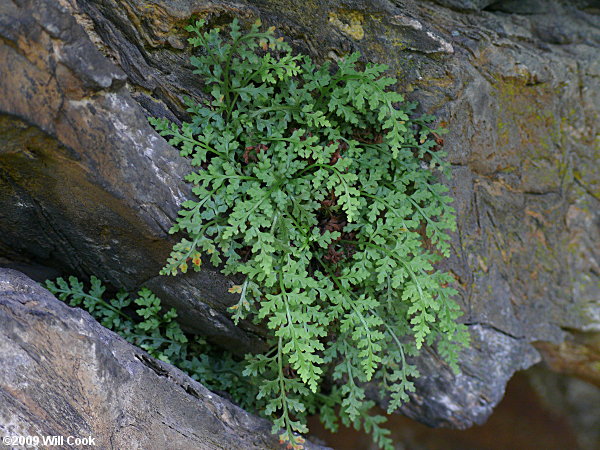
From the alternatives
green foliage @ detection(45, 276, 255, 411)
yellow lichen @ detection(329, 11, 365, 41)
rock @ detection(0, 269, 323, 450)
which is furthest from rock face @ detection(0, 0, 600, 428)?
rock @ detection(0, 269, 323, 450)

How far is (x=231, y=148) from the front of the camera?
3475 mm

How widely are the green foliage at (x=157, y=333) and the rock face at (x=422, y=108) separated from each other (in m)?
0.14

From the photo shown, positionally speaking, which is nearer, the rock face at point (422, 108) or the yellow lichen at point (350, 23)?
the rock face at point (422, 108)

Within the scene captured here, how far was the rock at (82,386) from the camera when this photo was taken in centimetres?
294

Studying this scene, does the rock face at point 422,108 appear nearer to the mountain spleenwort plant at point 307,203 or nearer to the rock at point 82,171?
the rock at point 82,171

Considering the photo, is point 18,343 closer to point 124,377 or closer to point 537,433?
point 124,377

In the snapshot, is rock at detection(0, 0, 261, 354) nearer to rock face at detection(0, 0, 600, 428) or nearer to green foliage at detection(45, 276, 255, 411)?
rock face at detection(0, 0, 600, 428)

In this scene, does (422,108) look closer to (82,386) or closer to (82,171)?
(82,171)

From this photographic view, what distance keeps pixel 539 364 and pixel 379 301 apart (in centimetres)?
237

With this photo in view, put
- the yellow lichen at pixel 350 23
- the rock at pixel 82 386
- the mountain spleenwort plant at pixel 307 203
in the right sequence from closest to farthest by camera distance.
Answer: the rock at pixel 82 386 → the mountain spleenwort plant at pixel 307 203 → the yellow lichen at pixel 350 23

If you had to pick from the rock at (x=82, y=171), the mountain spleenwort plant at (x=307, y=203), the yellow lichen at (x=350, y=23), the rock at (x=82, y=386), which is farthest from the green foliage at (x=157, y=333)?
the yellow lichen at (x=350, y=23)

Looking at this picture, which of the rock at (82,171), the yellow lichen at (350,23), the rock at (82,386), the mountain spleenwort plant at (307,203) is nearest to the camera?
the rock at (82,171)

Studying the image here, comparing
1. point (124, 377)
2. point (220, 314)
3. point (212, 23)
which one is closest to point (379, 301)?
point (220, 314)

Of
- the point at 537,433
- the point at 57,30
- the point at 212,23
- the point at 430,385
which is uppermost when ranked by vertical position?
the point at 212,23
